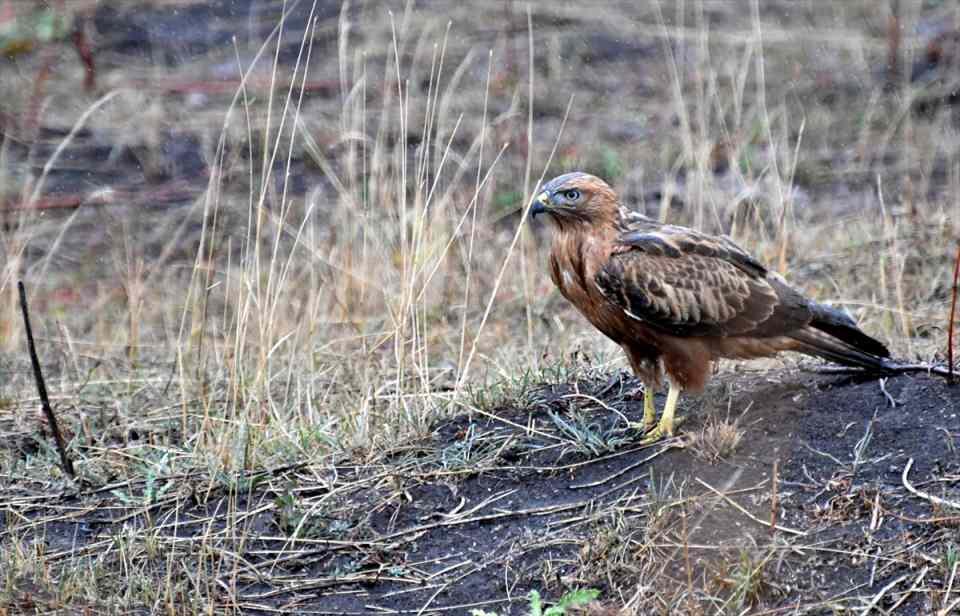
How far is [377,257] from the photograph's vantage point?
7129 mm

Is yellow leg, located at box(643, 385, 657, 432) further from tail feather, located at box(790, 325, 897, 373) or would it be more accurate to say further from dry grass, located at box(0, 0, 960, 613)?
tail feather, located at box(790, 325, 897, 373)

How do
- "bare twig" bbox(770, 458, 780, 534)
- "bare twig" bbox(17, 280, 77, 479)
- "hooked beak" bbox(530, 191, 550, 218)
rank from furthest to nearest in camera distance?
1. "hooked beak" bbox(530, 191, 550, 218)
2. "bare twig" bbox(17, 280, 77, 479)
3. "bare twig" bbox(770, 458, 780, 534)

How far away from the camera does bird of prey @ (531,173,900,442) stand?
4.91 metres

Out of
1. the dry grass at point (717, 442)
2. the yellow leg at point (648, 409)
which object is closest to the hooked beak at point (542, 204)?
the yellow leg at point (648, 409)

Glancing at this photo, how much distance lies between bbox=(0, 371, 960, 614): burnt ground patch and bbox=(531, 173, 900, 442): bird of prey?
0.18 meters

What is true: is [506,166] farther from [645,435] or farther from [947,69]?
[645,435]

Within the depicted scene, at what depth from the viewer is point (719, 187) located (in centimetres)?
Answer: 902

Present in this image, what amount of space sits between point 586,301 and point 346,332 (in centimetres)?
231

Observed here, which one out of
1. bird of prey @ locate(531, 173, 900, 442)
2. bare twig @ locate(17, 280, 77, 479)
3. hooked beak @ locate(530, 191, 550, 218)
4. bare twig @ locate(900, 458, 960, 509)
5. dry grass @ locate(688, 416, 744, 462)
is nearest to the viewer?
bare twig @ locate(900, 458, 960, 509)

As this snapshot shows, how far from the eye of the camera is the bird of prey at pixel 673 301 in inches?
193

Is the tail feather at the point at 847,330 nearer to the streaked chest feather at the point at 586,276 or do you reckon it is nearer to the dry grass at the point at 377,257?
the dry grass at the point at 377,257

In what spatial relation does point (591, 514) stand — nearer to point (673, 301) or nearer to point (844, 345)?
point (673, 301)

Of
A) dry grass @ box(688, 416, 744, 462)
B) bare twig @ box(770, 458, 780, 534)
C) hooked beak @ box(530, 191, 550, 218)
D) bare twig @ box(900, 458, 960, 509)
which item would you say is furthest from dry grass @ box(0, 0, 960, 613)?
bare twig @ box(900, 458, 960, 509)

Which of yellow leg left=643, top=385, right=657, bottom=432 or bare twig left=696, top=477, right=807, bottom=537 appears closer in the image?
bare twig left=696, top=477, right=807, bottom=537
